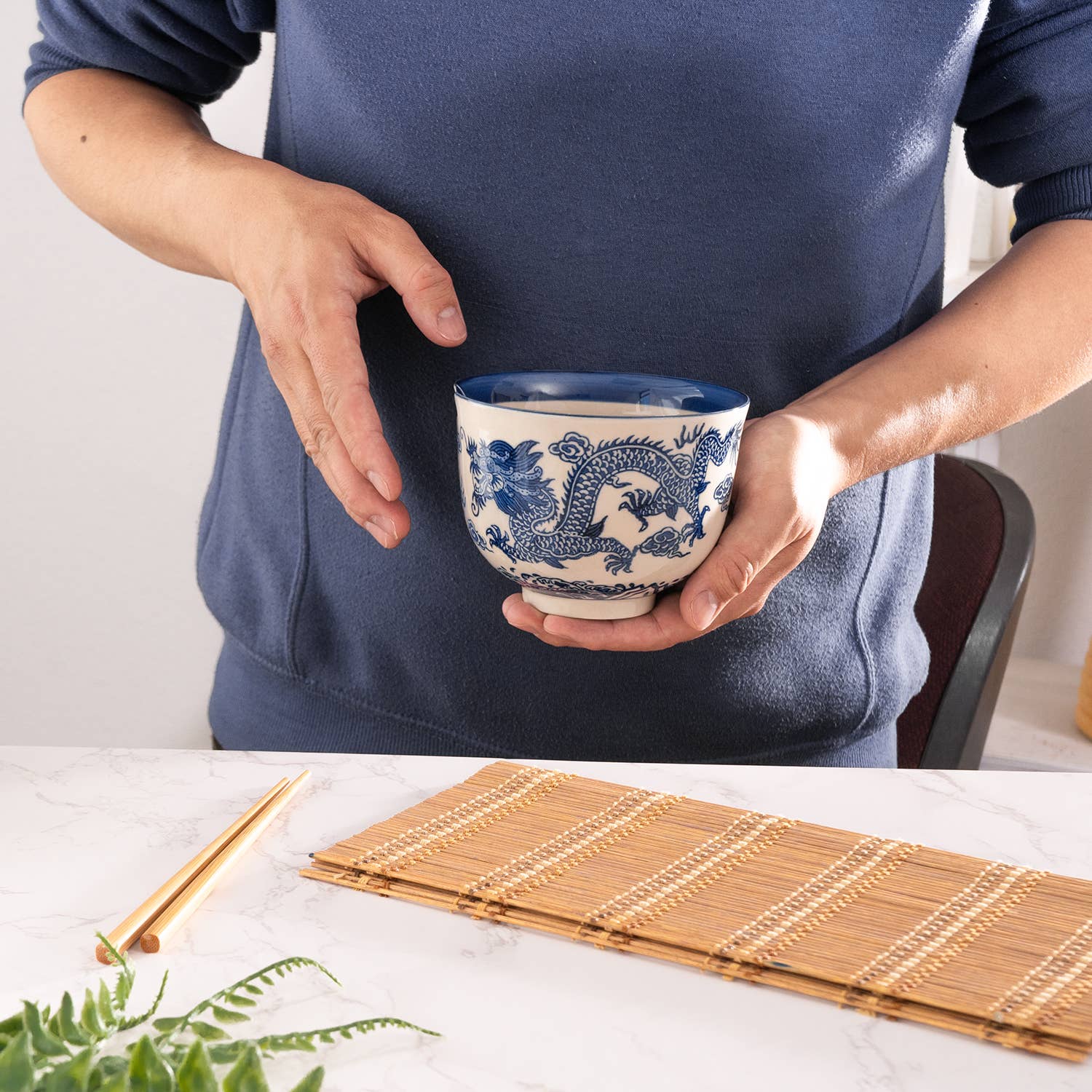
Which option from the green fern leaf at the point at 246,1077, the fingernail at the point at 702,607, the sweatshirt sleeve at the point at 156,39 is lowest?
the green fern leaf at the point at 246,1077

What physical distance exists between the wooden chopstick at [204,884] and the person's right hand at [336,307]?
0.16 meters

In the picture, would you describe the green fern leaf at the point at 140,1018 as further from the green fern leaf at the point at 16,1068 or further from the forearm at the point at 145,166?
Answer: the forearm at the point at 145,166

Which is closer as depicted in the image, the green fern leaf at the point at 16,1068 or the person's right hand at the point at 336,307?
the green fern leaf at the point at 16,1068

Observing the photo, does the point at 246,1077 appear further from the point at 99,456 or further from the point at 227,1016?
the point at 99,456

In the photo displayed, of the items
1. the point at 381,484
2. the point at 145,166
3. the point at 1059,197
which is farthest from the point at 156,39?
the point at 1059,197

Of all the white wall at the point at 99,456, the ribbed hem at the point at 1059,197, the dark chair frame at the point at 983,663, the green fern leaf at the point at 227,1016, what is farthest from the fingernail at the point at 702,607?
the white wall at the point at 99,456

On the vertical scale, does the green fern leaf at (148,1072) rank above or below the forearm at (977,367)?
below

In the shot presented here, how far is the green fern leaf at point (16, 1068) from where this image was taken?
1.28 ft

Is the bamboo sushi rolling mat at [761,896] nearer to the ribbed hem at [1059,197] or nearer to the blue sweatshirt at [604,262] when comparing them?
the blue sweatshirt at [604,262]

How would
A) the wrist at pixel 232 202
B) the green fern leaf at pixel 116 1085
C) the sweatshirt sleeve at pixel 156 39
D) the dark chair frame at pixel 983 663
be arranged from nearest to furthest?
1. the green fern leaf at pixel 116 1085
2. the wrist at pixel 232 202
3. the sweatshirt sleeve at pixel 156 39
4. the dark chair frame at pixel 983 663

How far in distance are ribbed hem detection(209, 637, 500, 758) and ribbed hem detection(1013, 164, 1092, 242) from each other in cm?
59

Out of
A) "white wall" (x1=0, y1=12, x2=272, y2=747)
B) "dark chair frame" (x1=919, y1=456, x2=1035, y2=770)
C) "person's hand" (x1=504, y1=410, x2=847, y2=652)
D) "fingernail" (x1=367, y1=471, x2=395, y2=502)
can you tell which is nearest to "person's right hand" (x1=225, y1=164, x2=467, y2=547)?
"fingernail" (x1=367, y1=471, x2=395, y2=502)

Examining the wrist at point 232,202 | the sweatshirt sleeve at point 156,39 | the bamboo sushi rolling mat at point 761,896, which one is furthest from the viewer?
the sweatshirt sleeve at point 156,39

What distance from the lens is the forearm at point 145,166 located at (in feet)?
2.56
